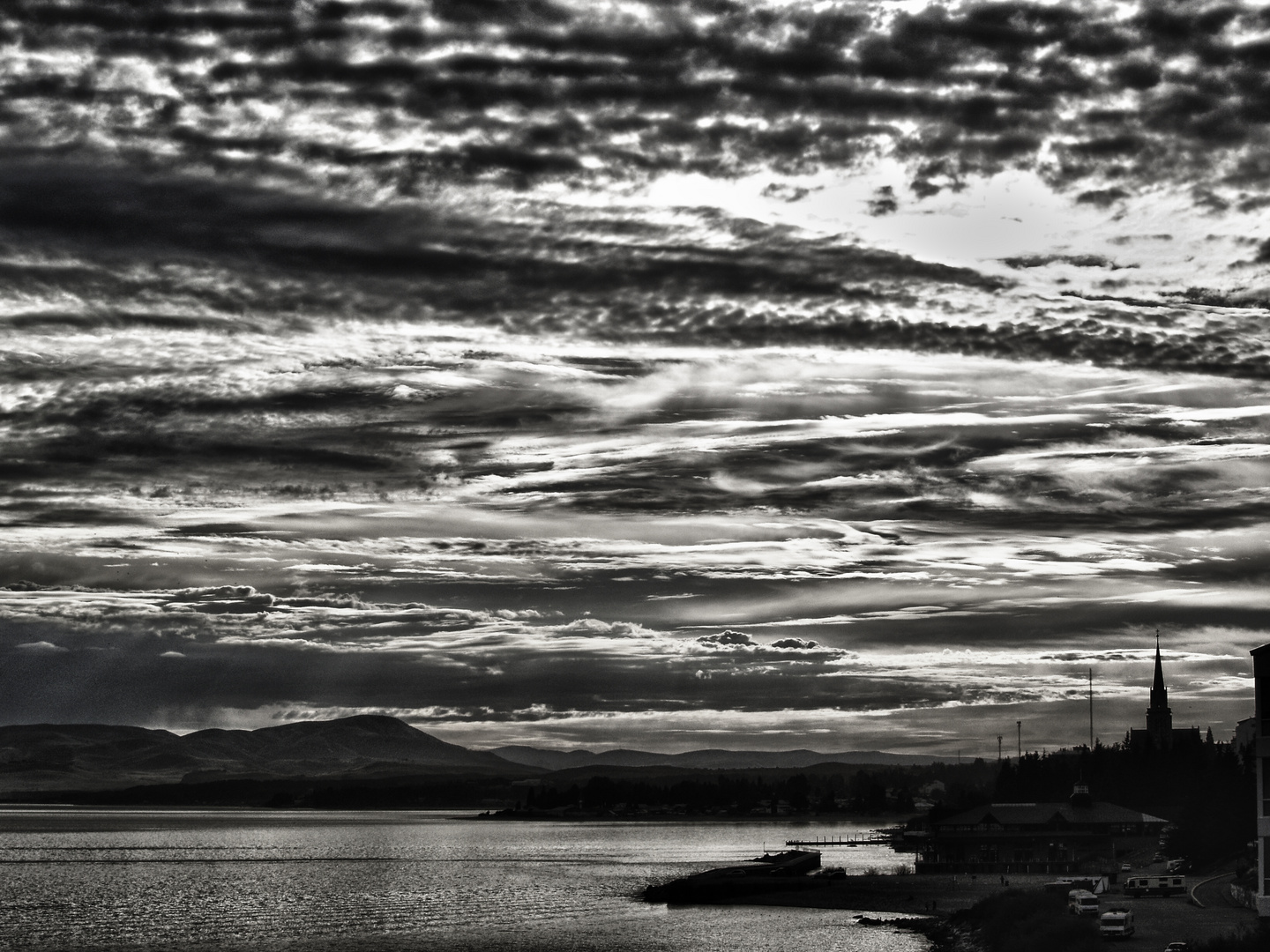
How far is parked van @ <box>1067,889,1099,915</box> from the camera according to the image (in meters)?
84.1

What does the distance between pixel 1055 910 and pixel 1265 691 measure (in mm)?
21818

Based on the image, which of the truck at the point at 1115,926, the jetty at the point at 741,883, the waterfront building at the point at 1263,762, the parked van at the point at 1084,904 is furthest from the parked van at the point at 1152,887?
the jetty at the point at 741,883

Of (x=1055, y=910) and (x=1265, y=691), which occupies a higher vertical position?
(x=1265, y=691)

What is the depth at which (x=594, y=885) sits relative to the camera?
152625 mm

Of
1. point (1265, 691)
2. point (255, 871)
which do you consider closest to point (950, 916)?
point (1265, 691)

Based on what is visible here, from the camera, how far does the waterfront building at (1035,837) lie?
14425cm

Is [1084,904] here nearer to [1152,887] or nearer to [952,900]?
[1152,887]

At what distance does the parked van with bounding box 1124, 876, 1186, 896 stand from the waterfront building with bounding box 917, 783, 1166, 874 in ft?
126

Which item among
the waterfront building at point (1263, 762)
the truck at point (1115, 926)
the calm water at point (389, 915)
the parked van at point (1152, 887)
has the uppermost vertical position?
the waterfront building at point (1263, 762)

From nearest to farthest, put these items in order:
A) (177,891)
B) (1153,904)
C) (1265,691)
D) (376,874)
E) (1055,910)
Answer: (1265,691) < (1055,910) < (1153,904) < (177,891) < (376,874)

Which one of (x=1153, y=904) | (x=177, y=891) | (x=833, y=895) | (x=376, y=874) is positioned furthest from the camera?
(x=376, y=874)

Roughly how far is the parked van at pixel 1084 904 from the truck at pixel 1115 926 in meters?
10.3

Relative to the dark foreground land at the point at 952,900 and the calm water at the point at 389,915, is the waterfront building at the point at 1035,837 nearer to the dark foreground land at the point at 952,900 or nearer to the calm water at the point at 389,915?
the dark foreground land at the point at 952,900

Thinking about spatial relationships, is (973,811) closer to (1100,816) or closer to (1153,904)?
(1100,816)
